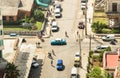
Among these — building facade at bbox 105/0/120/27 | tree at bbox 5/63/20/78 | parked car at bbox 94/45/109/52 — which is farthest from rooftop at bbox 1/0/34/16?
tree at bbox 5/63/20/78

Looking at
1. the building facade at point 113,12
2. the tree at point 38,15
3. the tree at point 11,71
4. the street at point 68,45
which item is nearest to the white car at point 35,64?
the street at point 68,45

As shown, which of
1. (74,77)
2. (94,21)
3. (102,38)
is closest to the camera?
(74,77)

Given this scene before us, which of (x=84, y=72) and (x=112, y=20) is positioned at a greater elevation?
(x=112, y=20)

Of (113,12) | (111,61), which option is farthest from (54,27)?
(111,61)

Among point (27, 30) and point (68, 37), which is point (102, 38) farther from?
point (27, 30)

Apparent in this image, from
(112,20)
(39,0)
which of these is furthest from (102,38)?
(39,0)

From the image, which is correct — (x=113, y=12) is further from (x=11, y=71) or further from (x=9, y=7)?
(x=11, y=71)

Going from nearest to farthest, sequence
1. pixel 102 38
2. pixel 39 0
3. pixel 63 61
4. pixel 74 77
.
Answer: pixel 74 77, pixel 63 61, pixel 102 38, pixel 39 0

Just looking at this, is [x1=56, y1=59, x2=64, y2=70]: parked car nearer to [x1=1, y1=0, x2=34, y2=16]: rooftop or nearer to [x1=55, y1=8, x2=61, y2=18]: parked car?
[x1=1, y1=0, x2=34, y2=16]: rooftop
